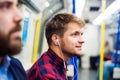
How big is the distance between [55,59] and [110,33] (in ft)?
33.7

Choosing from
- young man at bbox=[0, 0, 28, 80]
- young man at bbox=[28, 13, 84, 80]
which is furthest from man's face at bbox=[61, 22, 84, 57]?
young man at bbox=[0, 0, 28, 80]

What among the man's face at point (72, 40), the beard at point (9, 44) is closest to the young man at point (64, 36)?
the man's face at point (72, 40)

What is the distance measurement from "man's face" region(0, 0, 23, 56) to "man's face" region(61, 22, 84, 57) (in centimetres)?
73

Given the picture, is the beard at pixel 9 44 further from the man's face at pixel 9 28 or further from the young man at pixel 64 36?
the young man at pixel 64 36

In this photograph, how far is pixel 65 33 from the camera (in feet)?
5.81

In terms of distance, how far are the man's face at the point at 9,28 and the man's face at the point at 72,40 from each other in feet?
2.39

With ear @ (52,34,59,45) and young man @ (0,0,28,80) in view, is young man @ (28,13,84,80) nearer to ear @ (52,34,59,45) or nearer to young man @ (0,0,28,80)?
ear @ (52,34,59,45)

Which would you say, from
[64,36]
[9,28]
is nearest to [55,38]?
[64,36]

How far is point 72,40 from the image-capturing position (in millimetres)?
1769

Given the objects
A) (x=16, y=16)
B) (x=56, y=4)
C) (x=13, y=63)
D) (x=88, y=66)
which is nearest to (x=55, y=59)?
(x=13, y=63)

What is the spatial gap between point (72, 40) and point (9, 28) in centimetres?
79

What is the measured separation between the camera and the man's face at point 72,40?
5.80 feet

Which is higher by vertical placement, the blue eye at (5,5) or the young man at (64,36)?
the blue eye at (5,5)

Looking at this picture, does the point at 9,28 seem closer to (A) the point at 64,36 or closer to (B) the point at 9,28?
(B) the point at 9,28
